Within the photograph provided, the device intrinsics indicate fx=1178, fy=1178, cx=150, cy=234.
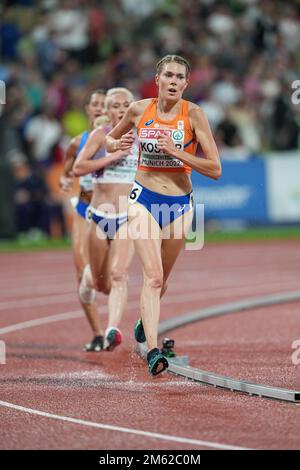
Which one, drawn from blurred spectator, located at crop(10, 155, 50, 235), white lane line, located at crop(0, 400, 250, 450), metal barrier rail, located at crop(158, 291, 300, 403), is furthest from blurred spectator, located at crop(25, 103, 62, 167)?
white lane line, located at crop(0, 400, 250, 450)

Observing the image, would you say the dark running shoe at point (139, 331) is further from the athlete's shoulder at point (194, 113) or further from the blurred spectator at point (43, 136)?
the blurred spectator at point (43, 136)

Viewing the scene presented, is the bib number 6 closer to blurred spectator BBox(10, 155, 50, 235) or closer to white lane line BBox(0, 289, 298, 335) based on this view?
white lane line BBox(0, 289, 298, 335)

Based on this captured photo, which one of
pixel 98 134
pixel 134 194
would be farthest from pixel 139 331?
pixel 98 134

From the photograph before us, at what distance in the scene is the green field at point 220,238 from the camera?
21219 millimetres

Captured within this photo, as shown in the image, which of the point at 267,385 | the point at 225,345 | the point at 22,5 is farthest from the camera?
the point at 22,5

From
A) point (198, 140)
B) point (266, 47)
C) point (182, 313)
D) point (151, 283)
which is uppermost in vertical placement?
point (266, 47)

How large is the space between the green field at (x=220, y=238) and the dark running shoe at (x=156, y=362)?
1269cm

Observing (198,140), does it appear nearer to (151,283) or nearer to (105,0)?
(151,283)

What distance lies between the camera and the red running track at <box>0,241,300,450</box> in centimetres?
667

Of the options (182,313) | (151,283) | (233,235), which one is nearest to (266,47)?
(233,235)

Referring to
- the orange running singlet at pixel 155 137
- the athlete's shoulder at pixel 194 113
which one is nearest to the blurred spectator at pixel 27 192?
the orange running singlet at pixel 155 137

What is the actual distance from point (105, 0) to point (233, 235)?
633 centimetres

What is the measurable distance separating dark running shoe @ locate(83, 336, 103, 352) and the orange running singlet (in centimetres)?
228

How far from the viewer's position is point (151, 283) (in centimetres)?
863
